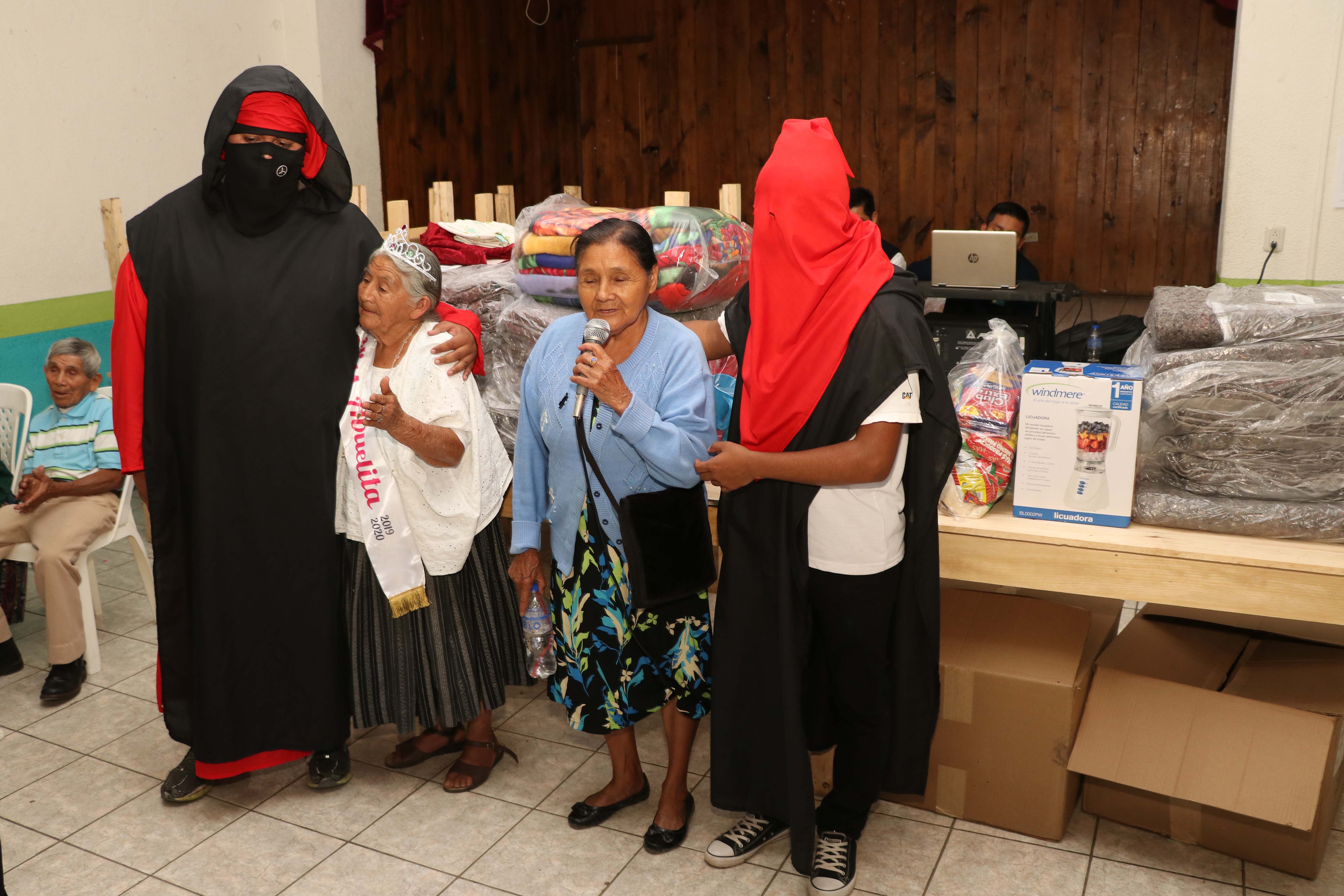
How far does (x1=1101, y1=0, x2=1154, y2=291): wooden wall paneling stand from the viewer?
5.78 meters

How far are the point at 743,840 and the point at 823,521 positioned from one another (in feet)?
2.55

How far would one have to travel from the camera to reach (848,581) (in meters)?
1.96

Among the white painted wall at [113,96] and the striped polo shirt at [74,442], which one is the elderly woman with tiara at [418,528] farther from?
the white painted wall at [113,96]

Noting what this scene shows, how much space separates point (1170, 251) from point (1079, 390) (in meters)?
4.54

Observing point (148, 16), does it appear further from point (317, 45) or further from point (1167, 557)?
point (1167, 557)

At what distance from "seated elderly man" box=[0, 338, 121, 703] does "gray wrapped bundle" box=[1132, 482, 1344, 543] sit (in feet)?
9.47

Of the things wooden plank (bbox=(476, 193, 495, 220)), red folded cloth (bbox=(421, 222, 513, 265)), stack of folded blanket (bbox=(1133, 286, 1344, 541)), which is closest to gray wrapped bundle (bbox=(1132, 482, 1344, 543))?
stack of folded blanket (bbox=(1133, 286, 1344, 541))

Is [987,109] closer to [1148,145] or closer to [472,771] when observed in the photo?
[1148,145]

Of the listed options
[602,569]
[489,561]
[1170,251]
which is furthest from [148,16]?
[1170,251]

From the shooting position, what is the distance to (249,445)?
2287 millimetres

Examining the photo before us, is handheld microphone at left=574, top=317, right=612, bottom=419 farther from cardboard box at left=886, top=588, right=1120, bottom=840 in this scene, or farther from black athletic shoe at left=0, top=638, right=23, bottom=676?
black athletic shoe at left=0, top=638, right=23, bottom=676

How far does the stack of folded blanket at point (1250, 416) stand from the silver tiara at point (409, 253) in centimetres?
153

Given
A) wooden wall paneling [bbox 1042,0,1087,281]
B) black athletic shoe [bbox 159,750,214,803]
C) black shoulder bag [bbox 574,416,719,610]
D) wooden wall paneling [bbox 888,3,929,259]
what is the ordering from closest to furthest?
black shoulder bag [bbox 574,416,719,610], black athletic shoe [bbox 159,750,214,803], wooden wall paneling [bbox 1042,0,1087,281], wooden wall paneling [bbox 888,3,929,259]

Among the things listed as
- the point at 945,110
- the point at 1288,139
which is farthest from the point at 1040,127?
the point at 1288,139
